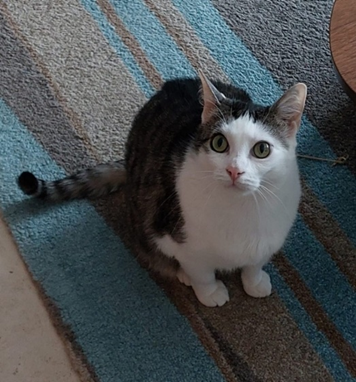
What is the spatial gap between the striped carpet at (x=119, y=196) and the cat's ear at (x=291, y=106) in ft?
1.58

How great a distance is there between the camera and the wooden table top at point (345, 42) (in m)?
1.18

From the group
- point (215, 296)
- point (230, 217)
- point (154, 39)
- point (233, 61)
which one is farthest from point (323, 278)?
point (154, 39)

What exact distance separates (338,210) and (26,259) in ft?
2.41

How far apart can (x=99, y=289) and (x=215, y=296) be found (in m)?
0.26

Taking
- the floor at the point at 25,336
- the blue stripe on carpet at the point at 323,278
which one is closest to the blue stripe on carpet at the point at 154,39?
the blue stripe on carpet at the point at 323,278

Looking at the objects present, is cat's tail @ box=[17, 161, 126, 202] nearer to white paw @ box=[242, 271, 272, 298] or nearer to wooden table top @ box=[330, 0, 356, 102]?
white paw @ box=[242, 271, 272, 298]

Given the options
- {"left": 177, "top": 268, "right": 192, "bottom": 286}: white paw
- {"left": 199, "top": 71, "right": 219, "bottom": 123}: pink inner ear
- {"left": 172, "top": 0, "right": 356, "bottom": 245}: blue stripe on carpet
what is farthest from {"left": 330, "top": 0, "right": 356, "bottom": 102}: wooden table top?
{"left": 177, "top": 268, "right": 192, "bottom": 286}: white paw

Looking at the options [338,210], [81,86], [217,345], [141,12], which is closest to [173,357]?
[217,345]

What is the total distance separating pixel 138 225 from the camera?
136 centimetres

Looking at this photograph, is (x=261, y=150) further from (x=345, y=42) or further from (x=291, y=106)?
(x=345, y=42)

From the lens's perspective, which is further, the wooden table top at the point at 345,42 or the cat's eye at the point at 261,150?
the wooden table top at the point at 345,42

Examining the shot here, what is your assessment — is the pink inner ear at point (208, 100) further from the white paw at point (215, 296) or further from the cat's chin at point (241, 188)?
the white paw at point (215, 296)

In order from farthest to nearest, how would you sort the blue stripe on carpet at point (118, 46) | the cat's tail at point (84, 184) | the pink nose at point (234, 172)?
the blue stripe on carpet at point (118, 46)
the cat's tail at point (84, 184)
the pink nose at point (234, 172)

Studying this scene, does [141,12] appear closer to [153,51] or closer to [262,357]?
[153,51]
